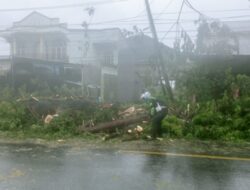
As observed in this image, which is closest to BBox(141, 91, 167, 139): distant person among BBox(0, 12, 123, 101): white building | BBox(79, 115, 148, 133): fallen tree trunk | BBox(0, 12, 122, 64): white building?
BBox(79, 115, 148, 133): fallen tree trunk

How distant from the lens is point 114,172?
8.65 m

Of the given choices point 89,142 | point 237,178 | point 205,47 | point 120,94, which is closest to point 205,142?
point 89,142

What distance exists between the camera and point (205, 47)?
20797 millimetres

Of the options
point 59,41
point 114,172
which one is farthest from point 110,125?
point 59,41

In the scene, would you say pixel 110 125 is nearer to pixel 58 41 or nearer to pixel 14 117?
pixel 14 117

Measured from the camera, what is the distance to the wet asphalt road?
757 centimetres

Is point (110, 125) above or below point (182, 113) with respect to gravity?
below

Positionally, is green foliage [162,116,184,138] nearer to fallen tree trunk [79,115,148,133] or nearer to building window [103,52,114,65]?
fallen tree trunk [79,115,148,133]

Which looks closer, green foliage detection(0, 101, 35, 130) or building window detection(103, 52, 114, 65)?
green foliage detection(0, 101, 35, 130)

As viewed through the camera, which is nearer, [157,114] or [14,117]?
[157,114]

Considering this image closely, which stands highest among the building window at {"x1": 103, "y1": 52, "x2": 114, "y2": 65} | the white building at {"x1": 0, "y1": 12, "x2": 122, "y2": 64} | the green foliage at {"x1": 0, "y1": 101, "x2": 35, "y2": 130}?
the white building at {"x1": 0, "y1": 12, "x2": 122, "y2": 64}

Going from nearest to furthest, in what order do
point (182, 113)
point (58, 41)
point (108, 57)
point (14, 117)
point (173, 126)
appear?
1. point (173, 126)
2. point (182, 113)
3. point (14, 117)
4. point (108, 57)
5. point (58, 41)

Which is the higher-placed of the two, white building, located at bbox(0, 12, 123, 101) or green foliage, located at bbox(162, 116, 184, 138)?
white building, located at bbox(0, 12, 123, 101)

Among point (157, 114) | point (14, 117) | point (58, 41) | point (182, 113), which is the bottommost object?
point (14, 117)
